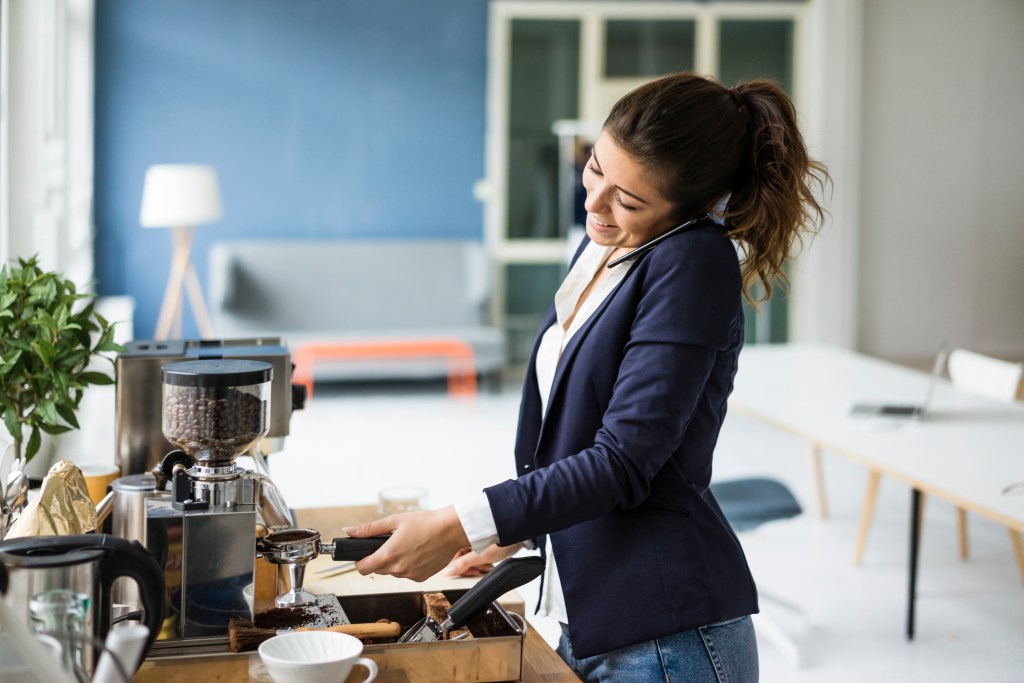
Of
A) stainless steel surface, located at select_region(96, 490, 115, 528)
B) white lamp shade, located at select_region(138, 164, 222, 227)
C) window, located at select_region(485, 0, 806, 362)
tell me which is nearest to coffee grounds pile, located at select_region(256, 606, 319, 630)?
stainless steel surface, located at select_region(96, 490, 115, 528)

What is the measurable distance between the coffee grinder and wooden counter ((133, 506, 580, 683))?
5cm

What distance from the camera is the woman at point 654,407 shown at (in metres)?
1.27

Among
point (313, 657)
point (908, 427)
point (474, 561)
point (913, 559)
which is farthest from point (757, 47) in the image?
point (313, 657)

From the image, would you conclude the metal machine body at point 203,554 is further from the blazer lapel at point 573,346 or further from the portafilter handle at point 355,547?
the blazer lapel at point 573,346

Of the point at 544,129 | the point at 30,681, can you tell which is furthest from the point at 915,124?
the point at 30,681

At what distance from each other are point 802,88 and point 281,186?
155 inches

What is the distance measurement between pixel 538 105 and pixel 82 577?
763cm

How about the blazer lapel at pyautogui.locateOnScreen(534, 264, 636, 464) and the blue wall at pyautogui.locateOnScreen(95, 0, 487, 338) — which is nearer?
the blazer lapel at pyautogui.locateOnScreen(534, 264, 636, 464)

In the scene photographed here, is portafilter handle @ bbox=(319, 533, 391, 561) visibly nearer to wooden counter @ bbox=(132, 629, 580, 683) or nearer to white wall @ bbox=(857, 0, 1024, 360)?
wooden counter @ bbox=(132, 629, 580, 683)

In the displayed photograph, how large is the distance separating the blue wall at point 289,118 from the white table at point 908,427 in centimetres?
421

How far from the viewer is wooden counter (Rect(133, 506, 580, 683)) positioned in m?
1.23

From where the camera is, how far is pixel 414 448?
6043 millimetres

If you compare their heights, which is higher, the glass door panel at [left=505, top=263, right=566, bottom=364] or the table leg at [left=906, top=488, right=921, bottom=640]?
the glass door panel at [left=505, top=263, right=566, bottom=364]

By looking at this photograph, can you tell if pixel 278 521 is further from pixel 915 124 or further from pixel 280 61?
pixel 915 124
